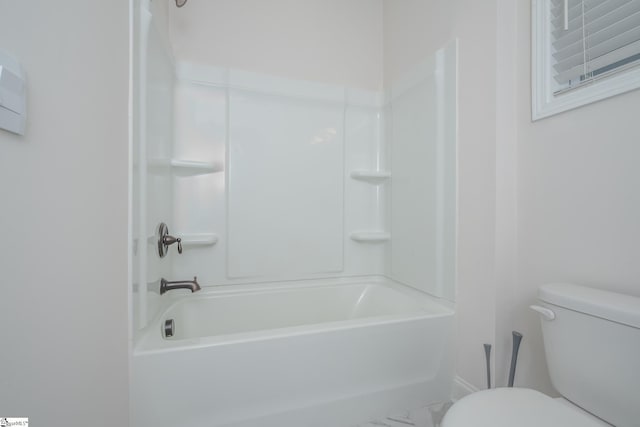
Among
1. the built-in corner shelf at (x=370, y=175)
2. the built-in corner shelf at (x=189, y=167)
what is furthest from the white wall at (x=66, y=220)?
the built-in corner shelf at (x=370, y=175)

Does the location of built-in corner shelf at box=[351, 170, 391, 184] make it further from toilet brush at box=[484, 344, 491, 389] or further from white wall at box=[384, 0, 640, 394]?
toilet brush at box=[484, 344, 491, 389]

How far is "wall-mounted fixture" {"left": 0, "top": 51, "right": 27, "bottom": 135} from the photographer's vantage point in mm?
513

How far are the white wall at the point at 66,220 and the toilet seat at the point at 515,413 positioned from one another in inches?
41.1

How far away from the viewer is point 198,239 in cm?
171

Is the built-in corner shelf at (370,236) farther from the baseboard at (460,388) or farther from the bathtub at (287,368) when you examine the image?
the baseboard at (460,388)

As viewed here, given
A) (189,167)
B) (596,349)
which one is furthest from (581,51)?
(189,167)

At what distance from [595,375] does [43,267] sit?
156cm

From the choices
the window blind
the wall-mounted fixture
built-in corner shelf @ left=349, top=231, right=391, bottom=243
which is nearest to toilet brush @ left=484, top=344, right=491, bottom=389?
built-in corner shelf @ left=349, top=231, right=391, bottom=243

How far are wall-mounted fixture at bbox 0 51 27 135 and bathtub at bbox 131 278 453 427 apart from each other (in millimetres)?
862

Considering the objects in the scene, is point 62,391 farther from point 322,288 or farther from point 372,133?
point 372,133

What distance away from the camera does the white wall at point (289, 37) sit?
1.79 meters

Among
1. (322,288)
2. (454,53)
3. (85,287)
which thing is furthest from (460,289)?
(85,287)

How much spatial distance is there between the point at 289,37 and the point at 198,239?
1.60 metres

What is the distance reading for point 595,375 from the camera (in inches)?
32.2
